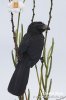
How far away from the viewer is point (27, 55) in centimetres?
171

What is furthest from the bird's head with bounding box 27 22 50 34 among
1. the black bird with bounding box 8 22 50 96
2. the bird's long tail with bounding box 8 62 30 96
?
the bird's long tail with bounding box 8 62 30 96

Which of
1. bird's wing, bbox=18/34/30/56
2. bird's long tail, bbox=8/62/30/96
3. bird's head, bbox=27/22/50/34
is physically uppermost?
bird's head, bbox=27/22/50/34

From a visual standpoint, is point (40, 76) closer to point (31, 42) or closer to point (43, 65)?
point (43, 65)

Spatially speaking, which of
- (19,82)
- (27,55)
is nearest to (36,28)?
(27,55)

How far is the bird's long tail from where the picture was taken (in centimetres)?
162

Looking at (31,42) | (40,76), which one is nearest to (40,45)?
(31,42)

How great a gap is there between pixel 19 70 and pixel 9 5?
230mm

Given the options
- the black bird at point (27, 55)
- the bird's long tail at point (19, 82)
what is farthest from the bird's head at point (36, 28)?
the bird's long tail at point (19, 82)

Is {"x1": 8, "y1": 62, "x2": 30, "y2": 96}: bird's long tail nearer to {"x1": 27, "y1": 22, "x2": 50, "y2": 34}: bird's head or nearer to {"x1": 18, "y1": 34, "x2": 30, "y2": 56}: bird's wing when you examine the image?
{"x1": 18, "y1": 34, "x2": 30, "y2": 56}: bird's wing

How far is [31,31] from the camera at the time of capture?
1.76m

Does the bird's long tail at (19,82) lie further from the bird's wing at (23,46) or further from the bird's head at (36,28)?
the bird's head at (36,28)

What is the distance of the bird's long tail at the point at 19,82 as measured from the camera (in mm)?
1621

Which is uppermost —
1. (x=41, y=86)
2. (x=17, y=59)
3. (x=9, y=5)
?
(x=9, y=5)

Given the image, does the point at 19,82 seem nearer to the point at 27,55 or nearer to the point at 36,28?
the point at 27,55
